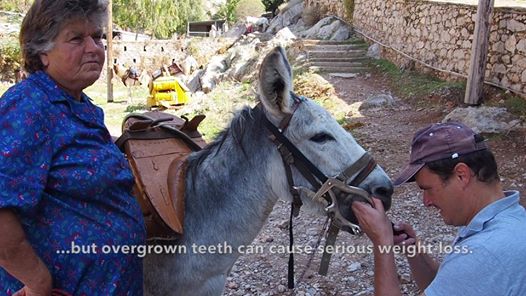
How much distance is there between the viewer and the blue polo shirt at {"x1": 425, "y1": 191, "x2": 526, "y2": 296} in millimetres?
1514

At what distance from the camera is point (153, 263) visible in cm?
239

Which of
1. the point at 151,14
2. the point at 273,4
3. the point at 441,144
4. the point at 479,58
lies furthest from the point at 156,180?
the point at 151,14

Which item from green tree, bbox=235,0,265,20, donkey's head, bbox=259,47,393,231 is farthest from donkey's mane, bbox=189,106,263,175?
green tree, bbox=235,0,265,20

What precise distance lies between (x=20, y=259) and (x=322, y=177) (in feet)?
4.08

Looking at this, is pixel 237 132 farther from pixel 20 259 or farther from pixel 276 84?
pixel 20 259

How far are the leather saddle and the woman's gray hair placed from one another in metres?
0.78

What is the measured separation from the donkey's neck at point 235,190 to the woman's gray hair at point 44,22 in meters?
0.93

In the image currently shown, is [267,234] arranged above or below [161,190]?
below

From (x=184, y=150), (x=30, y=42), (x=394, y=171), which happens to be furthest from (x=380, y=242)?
(x=394, y=171)

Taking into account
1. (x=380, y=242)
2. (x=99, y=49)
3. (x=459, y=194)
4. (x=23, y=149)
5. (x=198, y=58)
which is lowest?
(x=198, y=58)

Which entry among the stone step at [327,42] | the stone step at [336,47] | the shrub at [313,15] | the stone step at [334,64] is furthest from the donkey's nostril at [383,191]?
the shrub at [313,15]

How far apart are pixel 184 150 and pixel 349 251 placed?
2458 mm

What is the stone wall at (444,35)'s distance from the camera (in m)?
8.45

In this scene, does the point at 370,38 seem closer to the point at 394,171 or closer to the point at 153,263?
the point at 394,171
